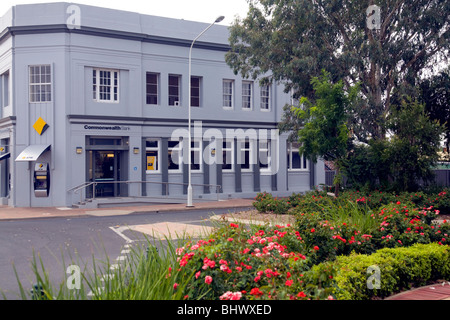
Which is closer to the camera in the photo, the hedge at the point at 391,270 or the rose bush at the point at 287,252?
the rose bush at the point at 287,252

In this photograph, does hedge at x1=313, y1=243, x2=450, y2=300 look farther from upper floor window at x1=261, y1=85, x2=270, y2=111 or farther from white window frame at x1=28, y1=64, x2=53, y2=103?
upper floor window at x1=261, y1=85, x2=270, y2=111

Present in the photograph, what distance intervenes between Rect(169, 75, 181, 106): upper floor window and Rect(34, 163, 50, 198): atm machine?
310 inches

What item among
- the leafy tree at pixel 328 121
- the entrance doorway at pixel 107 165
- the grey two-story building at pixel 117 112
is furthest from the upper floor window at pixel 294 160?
the leafy tree at pixel 328 121

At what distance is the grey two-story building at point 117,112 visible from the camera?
24688 millimetres

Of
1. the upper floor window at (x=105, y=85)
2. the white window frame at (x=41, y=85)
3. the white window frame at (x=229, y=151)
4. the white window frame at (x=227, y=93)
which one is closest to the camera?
the white window frame at (x=41, y=85)

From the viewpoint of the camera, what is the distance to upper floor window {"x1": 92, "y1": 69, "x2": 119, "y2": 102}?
1016 inches

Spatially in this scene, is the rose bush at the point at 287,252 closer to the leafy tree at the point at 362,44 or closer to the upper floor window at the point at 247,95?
the leafy tree at the point at 362,44

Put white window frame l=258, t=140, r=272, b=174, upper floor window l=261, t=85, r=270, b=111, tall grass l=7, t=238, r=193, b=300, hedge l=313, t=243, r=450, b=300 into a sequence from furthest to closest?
upper floor window l=261, t=85, r=270, b=111
white window frame l=258, t=140, r=272, b=174
hedge l=313, t=243, r=450, b=300
tall grass l=7, t=238, r=193, b=300

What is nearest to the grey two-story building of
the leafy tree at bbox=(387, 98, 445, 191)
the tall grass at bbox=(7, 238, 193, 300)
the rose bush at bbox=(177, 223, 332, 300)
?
the leafy tree at bbox=(387, 98, 445, 191)

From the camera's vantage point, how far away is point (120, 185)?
86.6ft

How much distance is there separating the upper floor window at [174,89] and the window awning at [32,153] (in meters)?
7.38

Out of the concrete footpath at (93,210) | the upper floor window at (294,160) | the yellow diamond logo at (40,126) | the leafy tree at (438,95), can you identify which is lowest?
the concrete footpath at (93,210)

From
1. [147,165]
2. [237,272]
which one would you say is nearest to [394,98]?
[147,165]

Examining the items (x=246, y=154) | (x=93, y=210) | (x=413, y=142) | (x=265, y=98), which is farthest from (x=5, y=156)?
(x=413, y=142)
